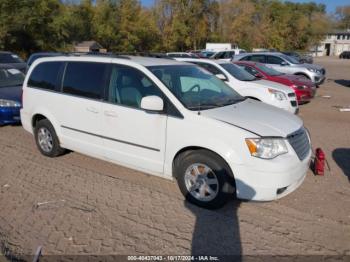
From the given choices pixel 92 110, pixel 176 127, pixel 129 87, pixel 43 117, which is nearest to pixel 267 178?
pixel 176 127

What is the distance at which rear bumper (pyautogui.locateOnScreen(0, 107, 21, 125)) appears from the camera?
27.0 feet

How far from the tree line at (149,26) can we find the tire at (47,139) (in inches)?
1267

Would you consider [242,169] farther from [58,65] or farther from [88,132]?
[58,65]

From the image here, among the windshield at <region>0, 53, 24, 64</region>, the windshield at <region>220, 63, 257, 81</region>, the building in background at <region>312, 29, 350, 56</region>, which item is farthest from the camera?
the building in background at <region>312, 29, 350, 56</region>

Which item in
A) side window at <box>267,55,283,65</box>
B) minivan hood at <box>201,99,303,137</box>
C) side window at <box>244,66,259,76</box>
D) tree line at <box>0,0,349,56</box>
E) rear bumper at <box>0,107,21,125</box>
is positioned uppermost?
tree line at <box>0,0,349,56</box>

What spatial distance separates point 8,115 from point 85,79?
393 centimetres

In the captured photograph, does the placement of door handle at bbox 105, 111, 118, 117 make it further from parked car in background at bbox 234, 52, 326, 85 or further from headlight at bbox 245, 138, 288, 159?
parked car in background at bbox 234, 52, 326, 85

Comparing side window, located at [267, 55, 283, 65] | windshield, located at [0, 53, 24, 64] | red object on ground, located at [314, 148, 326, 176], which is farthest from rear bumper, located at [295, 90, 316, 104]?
windshield, located at [0, 53, 24, 64]

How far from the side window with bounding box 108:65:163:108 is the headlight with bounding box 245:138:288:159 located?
1.36 metres

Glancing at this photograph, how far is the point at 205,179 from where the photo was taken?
4.21 m

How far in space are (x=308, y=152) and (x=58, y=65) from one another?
4078 millimetres

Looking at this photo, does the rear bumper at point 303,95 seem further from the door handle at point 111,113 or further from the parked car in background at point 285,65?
the door handle at point 111,113

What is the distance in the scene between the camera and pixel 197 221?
4035mm

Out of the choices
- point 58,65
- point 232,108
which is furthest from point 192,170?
point 58,65
